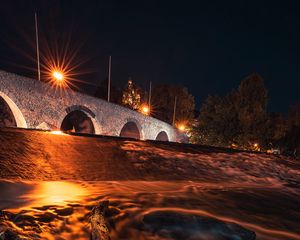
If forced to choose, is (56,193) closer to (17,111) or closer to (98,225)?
(98,225)

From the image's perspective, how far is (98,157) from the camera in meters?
4.46

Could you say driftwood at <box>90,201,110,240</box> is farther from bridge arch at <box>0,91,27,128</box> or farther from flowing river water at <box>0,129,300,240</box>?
bridge arch at <box>0,91,27,128</box>

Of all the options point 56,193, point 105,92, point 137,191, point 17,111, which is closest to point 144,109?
point 105,92

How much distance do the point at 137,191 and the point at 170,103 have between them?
42253 millimetres

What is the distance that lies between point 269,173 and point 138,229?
4.39 m

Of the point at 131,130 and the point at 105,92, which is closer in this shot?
the point at 131,130

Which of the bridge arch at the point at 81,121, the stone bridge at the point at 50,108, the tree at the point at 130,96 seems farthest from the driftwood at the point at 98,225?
the tree at the point at 130,96

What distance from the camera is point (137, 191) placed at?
3.17m

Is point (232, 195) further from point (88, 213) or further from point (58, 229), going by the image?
point (58, 229)

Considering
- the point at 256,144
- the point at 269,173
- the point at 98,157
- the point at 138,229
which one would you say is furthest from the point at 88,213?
the point at 256,144

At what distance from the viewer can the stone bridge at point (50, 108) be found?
47.3 feet

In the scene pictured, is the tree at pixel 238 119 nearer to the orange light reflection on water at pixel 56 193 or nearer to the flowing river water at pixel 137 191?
the flowing river water at pixel 137 191

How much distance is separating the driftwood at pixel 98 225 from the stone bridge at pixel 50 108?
1441cm

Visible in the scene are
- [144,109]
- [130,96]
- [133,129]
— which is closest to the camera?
[133,129]
